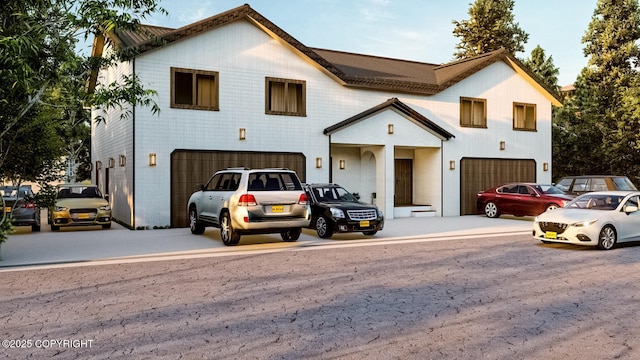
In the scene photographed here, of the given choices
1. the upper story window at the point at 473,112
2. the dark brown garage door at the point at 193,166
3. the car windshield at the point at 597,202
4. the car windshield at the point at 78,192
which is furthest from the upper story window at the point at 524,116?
the car windshield at the point at 78,192

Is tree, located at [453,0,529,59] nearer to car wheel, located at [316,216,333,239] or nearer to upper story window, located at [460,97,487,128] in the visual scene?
upper story window, located at [460,97,487,128]

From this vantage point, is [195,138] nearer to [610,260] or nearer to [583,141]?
[610,260]

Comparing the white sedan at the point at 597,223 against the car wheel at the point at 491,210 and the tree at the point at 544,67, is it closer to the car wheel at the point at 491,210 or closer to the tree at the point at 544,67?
→ the car wheel at the point at 491,210

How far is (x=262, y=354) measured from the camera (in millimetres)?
4785

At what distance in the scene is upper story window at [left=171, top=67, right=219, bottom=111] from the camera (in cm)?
1773

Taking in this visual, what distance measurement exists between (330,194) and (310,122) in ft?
18.6

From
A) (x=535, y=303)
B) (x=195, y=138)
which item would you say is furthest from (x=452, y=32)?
(x=535, y=303)

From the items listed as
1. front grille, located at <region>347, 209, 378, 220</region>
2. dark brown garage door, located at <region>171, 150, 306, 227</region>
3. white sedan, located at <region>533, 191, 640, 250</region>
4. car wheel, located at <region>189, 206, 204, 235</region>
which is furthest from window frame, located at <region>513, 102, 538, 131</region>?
car wheel, located at <region>189, 206, 204, 235</region>

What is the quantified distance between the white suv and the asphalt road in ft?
4.60

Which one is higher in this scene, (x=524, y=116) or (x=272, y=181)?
(x=524, y=116)

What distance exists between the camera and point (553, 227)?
1212cm

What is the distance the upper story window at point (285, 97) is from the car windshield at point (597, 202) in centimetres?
1029

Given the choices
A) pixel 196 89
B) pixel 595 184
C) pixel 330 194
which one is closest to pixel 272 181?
pixel 330 194

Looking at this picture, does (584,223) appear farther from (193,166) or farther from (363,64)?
(363,64)
